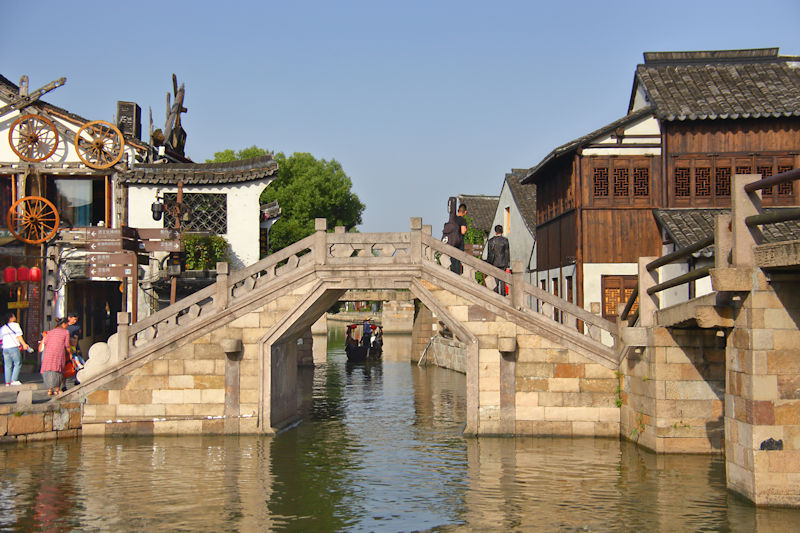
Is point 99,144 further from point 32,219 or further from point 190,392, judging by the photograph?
point 190,392

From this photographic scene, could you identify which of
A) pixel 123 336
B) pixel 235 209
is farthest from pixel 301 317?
pixel 235 209

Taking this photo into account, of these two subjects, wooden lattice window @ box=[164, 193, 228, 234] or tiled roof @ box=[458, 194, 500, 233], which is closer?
wooden lattice window @ box=[164, 193, 228, 234]

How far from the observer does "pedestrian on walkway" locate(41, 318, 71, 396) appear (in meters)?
17.8

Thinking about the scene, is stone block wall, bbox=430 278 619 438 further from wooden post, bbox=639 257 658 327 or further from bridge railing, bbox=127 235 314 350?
bridge railing, bbox=127 235 314 350

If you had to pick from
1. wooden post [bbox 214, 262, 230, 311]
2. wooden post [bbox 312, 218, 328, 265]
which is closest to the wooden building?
wooden post [bbox 312, 218, 328, 265]

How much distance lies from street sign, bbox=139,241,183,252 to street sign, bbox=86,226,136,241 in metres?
0.62

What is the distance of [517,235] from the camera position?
35.1 m

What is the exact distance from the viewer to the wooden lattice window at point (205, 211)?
26109mm

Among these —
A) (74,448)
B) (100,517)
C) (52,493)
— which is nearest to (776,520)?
(100,517)

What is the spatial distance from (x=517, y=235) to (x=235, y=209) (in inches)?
528

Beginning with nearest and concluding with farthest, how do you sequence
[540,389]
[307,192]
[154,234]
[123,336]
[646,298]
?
[646,298]
[540,389]
[123,336]
[154,234]
[307,192]

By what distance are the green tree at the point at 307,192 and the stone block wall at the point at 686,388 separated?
41.6m

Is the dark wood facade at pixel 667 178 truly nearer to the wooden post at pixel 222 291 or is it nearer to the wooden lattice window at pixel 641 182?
the wooden lattice window at pixel 641 182

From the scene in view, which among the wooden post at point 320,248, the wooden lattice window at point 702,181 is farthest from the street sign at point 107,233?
the wooden lattice window at point 702,181
